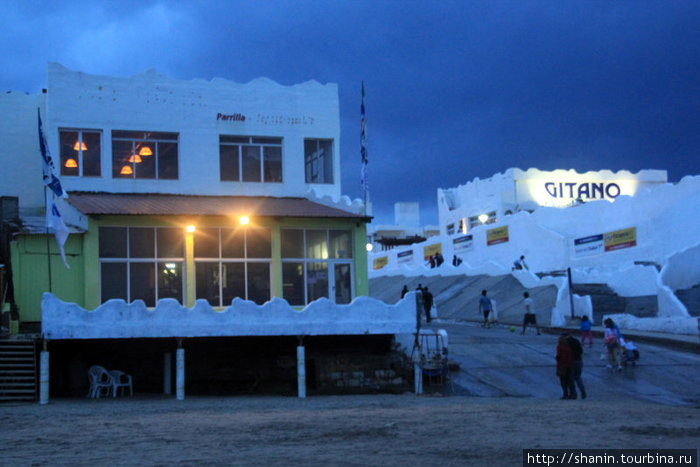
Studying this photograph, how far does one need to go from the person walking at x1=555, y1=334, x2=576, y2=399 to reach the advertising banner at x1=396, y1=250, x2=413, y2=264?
38.5 m

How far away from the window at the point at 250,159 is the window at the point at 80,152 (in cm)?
382

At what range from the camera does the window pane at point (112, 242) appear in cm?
2230

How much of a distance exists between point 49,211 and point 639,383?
1544cm

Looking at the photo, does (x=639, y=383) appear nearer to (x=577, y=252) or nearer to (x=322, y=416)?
(x=322, y=416)

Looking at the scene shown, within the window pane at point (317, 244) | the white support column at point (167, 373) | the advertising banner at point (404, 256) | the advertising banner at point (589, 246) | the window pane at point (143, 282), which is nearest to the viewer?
the white support column at point (167, 373)

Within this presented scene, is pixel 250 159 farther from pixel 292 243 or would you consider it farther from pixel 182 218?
pixel 182 218

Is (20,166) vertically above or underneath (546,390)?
above

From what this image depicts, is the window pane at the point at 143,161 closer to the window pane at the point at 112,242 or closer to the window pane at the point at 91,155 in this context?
the window pane at the point at 91,155

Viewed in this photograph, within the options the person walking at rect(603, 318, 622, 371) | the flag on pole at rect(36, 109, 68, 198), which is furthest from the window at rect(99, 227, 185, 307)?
the person walking at rect(603, 318, 622, 371)

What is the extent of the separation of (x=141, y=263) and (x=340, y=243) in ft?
18.8

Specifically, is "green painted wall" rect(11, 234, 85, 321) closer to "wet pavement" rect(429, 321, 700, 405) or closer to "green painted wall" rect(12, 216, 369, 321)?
"green painted wall" rect(12, 216, 369, 321)

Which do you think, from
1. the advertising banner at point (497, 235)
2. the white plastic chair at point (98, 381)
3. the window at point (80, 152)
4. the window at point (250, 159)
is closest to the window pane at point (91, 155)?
the window at point (80, 152)

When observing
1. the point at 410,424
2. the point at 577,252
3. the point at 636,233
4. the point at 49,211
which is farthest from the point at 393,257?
the point at 410,424

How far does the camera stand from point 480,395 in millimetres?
20312
